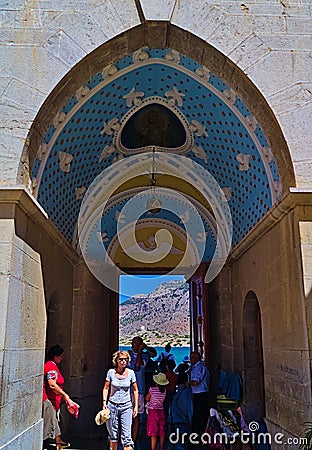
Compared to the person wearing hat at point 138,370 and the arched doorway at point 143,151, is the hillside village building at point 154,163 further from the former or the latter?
the person wearing hat at point 138,370

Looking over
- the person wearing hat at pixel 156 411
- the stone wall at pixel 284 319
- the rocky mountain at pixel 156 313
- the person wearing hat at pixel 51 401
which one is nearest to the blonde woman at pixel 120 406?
the person wearing hat at pixel 51 401

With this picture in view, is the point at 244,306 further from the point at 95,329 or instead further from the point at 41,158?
the point at 41,158

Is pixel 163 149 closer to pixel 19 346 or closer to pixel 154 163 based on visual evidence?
pixel 154 163

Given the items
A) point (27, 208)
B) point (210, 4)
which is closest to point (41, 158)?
point (27, 208)

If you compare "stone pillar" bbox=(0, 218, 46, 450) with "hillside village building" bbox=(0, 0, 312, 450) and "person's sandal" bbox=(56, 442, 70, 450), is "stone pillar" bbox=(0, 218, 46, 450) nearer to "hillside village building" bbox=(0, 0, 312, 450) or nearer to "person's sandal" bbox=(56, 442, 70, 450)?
"hillside village building" bbox=(0, 0, 312, 450)

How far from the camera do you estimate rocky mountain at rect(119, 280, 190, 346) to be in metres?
33.2

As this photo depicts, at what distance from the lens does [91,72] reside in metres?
4.74

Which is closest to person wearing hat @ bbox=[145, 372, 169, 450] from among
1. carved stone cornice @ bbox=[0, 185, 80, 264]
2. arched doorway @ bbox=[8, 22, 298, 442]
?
arched doorway @ bbox=[8, 22, 298, 442]

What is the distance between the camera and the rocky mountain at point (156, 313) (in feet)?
109

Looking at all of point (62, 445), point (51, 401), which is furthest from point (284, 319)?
point (62, 445)

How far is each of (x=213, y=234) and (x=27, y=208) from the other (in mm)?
4345

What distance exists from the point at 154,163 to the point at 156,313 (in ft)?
91.8

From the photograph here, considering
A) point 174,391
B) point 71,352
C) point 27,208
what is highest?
point 27,208

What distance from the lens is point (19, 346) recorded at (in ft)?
13.3
